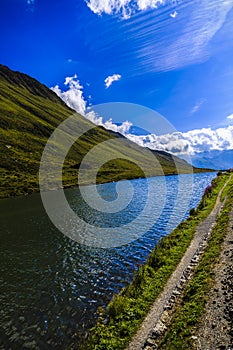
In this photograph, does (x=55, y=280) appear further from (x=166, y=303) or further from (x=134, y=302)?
(x=166, y=303)

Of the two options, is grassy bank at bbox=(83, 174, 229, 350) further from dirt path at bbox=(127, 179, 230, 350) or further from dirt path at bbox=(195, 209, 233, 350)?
dirt path at bbox=(195, 209, 233, 350)

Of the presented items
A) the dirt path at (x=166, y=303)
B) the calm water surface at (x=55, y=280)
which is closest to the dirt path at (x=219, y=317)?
the dirt path at (x=166, y=303)

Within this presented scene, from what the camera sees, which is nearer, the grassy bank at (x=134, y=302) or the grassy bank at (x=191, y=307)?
the grassy bank at (x=191, y=307)

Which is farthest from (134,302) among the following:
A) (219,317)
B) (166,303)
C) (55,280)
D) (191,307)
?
(55,280)

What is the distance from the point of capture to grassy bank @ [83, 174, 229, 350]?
15014 mm

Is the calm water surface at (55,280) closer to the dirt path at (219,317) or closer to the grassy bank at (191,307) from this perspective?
the grassy bank at (191,307)

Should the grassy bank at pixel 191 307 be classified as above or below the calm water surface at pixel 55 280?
above

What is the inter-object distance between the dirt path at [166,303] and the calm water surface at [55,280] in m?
4.83

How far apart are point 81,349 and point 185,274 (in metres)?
10.5

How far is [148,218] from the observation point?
49.1 meters

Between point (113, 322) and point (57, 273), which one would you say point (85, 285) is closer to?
point (57, 273)

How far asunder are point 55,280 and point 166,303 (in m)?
13.2

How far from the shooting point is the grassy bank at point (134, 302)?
591 inches

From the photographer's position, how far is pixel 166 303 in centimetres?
1730
